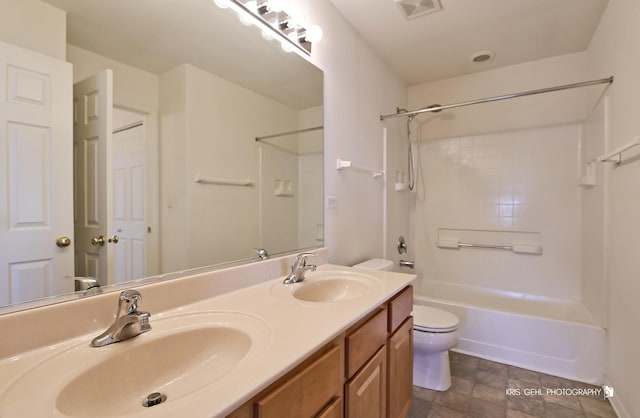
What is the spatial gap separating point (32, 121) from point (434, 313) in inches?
85.9

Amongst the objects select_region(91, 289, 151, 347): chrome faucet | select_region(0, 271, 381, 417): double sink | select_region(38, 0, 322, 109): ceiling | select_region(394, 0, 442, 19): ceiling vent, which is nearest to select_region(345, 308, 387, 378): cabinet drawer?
select_region(0, 271, 381, 417): double sink

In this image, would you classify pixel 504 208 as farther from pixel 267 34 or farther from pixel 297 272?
pixel 267 34

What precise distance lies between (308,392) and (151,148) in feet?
2.94

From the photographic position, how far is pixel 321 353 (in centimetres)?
80

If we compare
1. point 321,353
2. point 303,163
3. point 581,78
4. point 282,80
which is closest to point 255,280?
point 321,353

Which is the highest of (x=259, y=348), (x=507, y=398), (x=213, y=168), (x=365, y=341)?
(x=213, y=168)

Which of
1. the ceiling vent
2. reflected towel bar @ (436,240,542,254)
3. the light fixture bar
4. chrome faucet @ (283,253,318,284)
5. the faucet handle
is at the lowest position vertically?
reflected towel bar @ (436,240,542,254)

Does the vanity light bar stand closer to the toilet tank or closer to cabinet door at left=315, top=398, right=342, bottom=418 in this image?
the toilet tank

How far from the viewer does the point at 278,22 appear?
1433 millimetres

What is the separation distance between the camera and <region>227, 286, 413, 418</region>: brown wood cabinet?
65cm

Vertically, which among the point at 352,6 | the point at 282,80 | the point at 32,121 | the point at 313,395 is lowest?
the point at 313,395

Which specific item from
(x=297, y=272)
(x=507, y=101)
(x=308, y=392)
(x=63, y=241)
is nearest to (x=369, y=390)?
(x=308, y=392)

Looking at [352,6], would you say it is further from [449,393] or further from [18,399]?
[449,393]

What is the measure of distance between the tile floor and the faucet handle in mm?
1591
